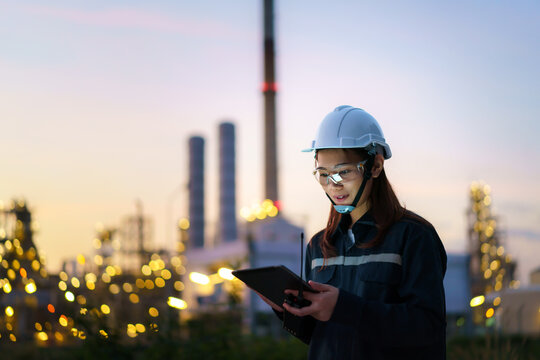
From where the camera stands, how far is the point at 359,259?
296cm

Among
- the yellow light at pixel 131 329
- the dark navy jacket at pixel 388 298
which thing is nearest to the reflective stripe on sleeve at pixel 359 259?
the dark navy jacket at pixel 388 298

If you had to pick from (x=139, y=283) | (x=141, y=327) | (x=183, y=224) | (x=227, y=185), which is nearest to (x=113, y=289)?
(x=139, y=283)

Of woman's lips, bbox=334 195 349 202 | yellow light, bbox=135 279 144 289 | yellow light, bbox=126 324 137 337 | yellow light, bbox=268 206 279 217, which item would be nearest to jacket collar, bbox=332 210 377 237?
woman's lips, bbox=334 195 349 202

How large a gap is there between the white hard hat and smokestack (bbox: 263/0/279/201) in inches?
2316

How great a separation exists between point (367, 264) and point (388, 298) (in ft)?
0.53

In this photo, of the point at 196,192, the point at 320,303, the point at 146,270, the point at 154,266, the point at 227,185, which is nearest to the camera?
the point at 320,303

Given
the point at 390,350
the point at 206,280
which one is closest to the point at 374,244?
the point at 390,350

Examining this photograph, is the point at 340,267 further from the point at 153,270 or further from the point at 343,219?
the point at 153,270

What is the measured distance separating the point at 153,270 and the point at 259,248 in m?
10.8

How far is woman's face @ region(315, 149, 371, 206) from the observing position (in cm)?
298

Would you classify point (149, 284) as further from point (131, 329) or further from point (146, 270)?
point (131, 329)

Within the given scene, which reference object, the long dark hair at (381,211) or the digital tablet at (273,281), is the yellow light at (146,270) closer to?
the long dark hair at (381,211)

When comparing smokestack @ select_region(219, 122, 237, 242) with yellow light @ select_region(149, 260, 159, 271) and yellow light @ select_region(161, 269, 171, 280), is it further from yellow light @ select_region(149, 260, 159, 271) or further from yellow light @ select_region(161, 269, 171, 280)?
yellow light @ select_region(161, 269, 171, 280)

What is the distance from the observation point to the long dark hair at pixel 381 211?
9.58 ft
